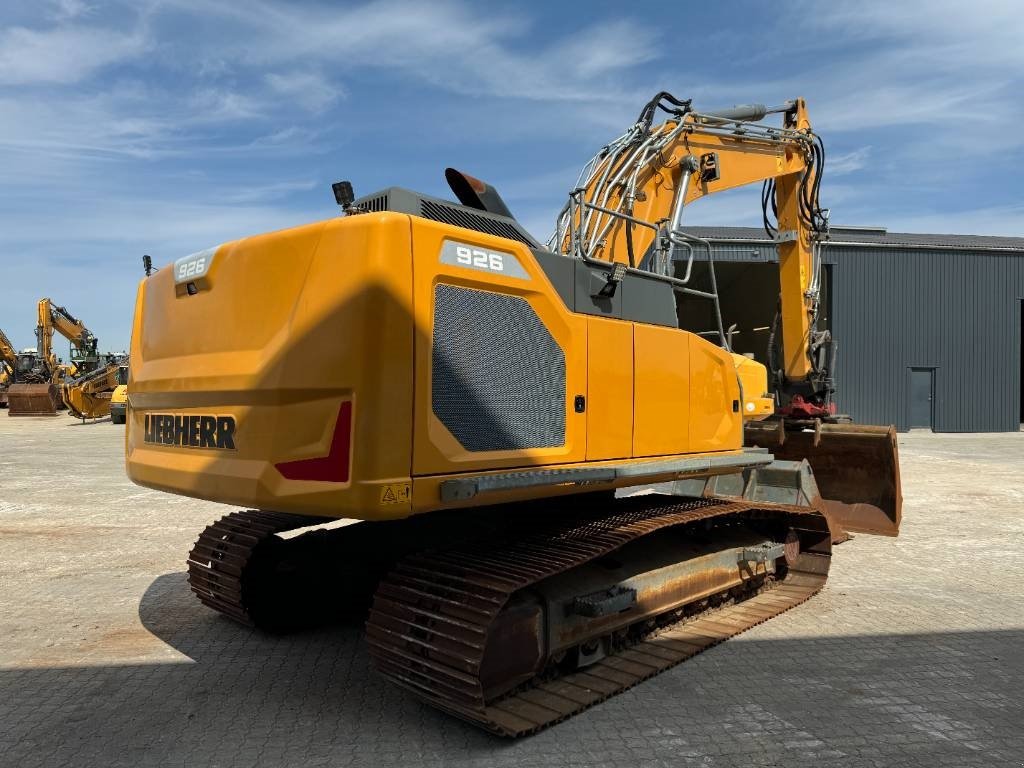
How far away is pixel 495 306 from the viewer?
3793 millimetres

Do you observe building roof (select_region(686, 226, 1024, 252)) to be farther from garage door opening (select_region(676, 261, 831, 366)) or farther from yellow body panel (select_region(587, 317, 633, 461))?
yellow body panel (select_region(587, 317, 633, 461))

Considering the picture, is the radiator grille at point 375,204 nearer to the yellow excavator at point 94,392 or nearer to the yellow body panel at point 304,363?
the yellow body panel at point 304,363

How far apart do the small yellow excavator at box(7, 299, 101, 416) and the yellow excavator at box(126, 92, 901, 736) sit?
31.2m

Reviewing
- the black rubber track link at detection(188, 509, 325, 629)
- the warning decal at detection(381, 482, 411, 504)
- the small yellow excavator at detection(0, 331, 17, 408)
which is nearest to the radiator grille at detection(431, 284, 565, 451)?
the warning decal at detection(381, 482, 411, 504)

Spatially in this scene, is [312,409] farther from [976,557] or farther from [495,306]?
[976,557]

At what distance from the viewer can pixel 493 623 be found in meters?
3.69

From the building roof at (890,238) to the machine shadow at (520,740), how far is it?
65.8 ft

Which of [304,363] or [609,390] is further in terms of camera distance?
[609,390]

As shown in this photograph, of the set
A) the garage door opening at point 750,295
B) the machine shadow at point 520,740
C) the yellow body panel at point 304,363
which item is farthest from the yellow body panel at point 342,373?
the garage door opening at point 750,295

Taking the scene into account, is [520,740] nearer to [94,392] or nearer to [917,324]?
[917,324]

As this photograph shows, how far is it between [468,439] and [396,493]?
1.60ft

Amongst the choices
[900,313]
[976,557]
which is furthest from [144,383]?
[900,313]

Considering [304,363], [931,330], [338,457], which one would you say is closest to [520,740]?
[338,457]

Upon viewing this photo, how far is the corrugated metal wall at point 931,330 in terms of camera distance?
23.9 meters
